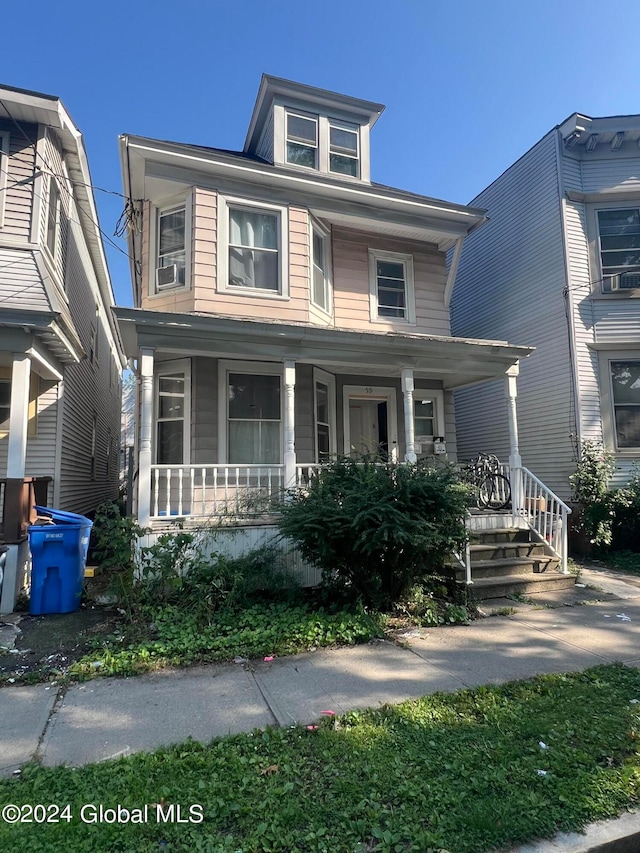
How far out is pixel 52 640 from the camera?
16.4 ft

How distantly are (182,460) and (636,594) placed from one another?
707 centimetres

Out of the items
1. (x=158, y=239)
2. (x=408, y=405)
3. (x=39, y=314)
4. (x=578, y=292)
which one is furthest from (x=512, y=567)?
(x=158, y=239)

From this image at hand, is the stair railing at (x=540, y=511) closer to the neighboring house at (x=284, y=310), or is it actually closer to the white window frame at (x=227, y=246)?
the neighboring house at (x=284, y=310)

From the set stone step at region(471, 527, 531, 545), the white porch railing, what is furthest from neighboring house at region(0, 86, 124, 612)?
stone step at region(471, 527, 531, 545)

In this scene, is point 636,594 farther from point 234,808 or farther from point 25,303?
point 25,303

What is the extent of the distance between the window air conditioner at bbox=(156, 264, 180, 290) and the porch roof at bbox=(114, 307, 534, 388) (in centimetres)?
125

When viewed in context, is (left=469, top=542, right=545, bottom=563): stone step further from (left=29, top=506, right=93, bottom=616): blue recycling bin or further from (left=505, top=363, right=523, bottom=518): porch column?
(left=29, top=506, right=93, bottom=616): blue recycling bin

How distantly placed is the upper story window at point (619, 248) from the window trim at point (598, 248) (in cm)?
6

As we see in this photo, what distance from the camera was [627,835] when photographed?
91.8 inches

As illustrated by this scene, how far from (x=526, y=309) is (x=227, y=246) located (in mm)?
7419

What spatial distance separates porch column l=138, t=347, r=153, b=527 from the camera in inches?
252

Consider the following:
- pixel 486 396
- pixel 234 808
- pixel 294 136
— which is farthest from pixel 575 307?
pixel 234 808

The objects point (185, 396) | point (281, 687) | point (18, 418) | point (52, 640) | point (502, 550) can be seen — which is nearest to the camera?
point (281, 687)

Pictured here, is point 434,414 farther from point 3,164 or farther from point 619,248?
point 3,164
